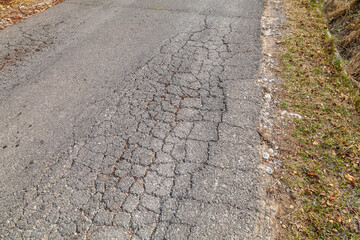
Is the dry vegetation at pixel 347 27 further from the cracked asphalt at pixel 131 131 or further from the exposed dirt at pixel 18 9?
the exposed dirt at pixel 18 9

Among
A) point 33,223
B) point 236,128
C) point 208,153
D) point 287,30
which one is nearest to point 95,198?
point 33,223

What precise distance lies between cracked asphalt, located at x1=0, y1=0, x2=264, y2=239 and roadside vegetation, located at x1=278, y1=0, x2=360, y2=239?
0.41m

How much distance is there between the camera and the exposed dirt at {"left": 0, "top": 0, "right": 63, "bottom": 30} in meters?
5.53

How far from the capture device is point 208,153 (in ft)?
8.54

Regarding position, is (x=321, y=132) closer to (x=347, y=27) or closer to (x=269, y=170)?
(x=269, y=170)

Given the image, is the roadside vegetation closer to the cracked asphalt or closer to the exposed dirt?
the cracked asphalt

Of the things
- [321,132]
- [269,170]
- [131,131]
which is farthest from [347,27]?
[131,131]

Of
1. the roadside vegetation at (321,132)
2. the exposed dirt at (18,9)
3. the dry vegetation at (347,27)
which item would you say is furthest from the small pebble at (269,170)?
the exposed dirt at (18,9)

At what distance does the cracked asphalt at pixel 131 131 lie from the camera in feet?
6.95

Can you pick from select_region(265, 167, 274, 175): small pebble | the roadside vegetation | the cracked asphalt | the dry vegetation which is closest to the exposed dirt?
the cracked asphalt

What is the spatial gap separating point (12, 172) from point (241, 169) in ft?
8.20

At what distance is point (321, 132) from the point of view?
9.22 ft

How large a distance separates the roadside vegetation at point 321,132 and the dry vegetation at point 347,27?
0.02 meters

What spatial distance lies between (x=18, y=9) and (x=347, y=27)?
25.7 ft
